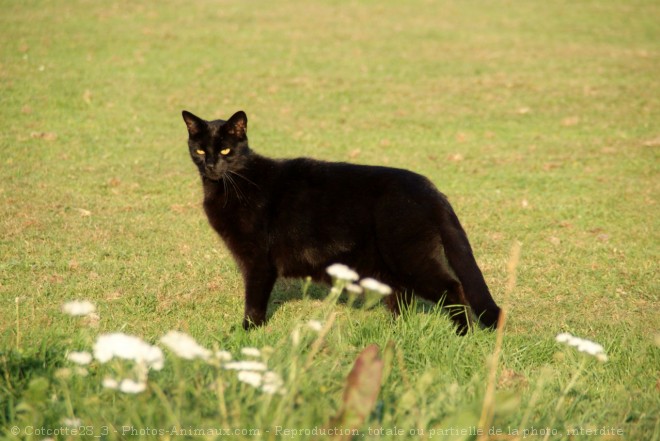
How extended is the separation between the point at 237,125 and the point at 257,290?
1292 millimetres

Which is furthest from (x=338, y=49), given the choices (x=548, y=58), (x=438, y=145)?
(x=438, y=145)

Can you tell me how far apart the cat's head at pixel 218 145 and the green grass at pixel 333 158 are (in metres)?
1.06

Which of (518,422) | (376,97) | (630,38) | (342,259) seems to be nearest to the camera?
(518,422)

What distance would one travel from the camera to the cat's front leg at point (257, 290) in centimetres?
515

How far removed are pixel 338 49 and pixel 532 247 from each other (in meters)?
10.8

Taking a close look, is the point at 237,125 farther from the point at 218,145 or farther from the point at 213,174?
the point at 213,174

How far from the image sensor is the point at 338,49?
1719 cm

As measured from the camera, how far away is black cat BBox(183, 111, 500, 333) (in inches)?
185

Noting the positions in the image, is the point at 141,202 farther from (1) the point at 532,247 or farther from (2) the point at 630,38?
(2) the point at 630,38

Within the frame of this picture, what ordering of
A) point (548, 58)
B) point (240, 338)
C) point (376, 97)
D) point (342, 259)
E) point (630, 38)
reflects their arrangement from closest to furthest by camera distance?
point (240, 338)
point (342, 259)
point (376, 97)
point (548, 58)
point (630, 38)

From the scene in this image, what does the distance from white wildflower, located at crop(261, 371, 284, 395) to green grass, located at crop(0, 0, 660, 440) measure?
0.07 metres

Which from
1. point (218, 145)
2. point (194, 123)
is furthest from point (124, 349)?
point (194, 123)

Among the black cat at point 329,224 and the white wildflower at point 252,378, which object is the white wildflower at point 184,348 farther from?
the black cat at point 329,224

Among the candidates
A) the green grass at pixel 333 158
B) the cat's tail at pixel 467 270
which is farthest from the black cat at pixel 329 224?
the green grass at pixel 333 158
